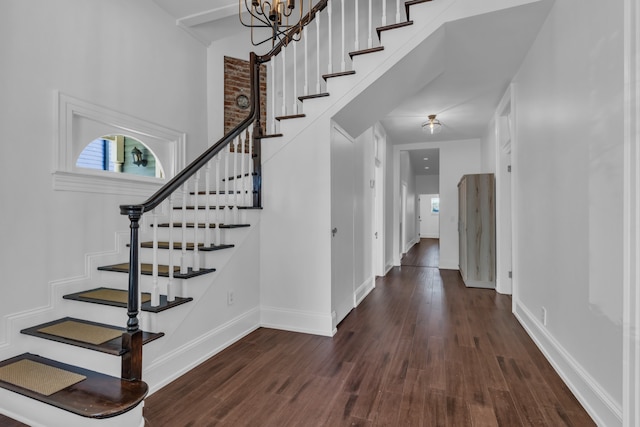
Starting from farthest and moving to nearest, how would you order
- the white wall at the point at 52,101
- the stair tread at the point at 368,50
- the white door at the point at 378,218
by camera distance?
the white door at the point at 378,218 → the stair tread at the point at 368,50 → the white wall at the point at 52,101

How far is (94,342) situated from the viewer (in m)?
1.96

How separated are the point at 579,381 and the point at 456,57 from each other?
283cm

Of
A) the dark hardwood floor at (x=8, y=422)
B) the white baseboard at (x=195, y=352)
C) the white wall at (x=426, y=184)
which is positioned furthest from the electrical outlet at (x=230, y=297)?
the white wall at (x=426, y=184)

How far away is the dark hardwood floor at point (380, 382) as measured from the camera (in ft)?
5.85

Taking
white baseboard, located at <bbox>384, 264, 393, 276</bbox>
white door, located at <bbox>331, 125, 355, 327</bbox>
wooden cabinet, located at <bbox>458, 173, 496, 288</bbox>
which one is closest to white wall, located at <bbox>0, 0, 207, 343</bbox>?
white door, located at <bbox>331, 125, 355, 327</bbox>

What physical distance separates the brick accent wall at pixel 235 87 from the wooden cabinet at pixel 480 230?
11.3 feet

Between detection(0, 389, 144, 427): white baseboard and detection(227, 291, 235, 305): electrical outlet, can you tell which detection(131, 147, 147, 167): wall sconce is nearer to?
detection(227, 291, 235, 305): electrical outlet

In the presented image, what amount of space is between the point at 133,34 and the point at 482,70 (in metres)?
3.63

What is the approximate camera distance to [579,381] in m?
1.93

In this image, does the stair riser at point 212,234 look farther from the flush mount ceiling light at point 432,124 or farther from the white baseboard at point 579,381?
the flush mount ceiling light at point 432,124

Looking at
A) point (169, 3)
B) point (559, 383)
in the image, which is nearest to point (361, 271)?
point (559, 383)

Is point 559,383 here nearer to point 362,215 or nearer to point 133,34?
point 362,215

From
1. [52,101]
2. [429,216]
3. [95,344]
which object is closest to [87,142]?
[52,101]

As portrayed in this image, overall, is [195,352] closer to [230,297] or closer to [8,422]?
Result: [230,297]
